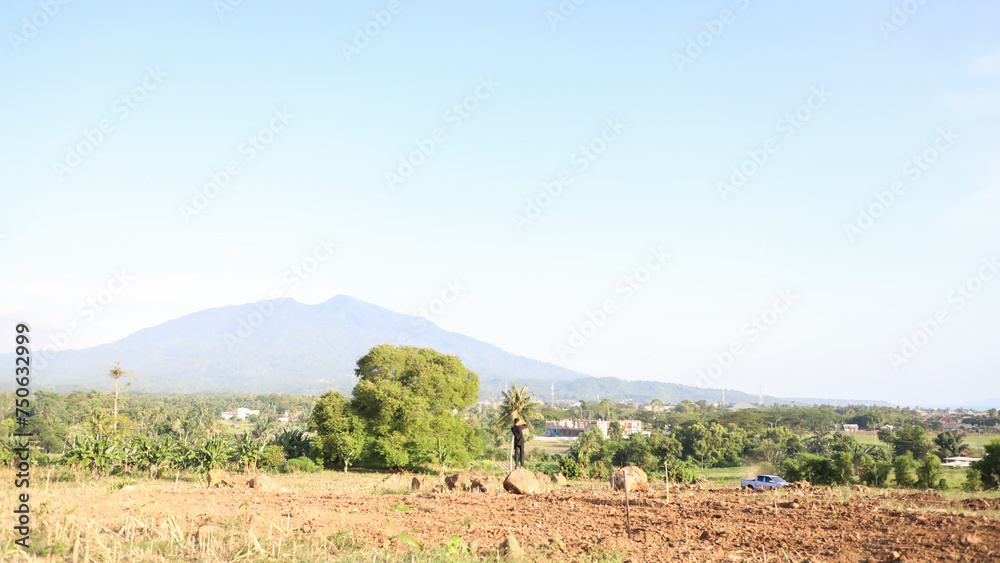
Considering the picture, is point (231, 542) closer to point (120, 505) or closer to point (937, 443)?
point (120, 505)

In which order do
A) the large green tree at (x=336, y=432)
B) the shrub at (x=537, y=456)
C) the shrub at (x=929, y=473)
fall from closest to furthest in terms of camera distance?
the shrub at (x=929, y=473) < the large green tree at (x=336, y=432) < the shrub at (x=537, y=456)

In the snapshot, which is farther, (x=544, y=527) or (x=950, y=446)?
(x=950, y=446)

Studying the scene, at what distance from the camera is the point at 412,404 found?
40281 millimetres

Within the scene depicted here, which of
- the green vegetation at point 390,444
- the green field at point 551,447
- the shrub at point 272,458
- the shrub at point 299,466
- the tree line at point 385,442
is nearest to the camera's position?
the green vegetation at point 390,444

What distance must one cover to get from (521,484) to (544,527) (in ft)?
27.5

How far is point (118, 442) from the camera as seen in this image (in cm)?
2878

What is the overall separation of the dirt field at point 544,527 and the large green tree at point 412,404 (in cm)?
2124

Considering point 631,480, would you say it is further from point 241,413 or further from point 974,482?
point 241,413

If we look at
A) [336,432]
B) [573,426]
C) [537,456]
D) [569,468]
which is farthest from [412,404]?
[573,426]

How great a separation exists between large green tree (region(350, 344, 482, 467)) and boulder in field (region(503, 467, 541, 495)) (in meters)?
16.8

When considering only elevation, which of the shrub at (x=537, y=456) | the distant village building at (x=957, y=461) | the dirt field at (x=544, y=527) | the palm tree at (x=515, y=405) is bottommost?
the shrub at (x=537, y=456)

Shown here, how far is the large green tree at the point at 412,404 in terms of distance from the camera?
129 feet

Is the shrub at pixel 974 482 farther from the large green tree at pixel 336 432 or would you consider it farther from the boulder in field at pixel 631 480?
the large green tree at pixel 336 432

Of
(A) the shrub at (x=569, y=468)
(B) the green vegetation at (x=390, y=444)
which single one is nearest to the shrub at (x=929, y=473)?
(B) the green vegetation at (x=390, y=444)
